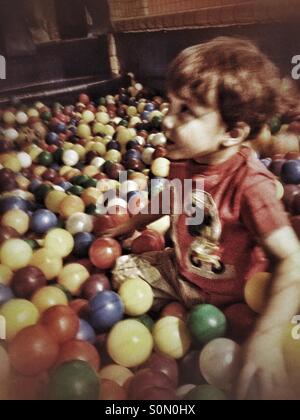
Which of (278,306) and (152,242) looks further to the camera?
(152,242)

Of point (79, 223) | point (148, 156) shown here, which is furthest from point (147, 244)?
point (148, 156)

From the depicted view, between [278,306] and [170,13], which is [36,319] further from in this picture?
[170,13]

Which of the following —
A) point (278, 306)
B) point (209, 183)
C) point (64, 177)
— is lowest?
→ point (64, 177)

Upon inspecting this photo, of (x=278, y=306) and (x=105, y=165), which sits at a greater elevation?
(x=278, y=306)

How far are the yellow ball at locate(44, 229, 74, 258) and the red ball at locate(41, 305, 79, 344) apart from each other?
0.28m

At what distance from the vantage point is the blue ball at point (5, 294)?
0.82 meters

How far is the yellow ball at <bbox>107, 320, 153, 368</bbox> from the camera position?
725mm

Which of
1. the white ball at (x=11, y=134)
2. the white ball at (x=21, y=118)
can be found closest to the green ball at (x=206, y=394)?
the white ball at (x=11, y=134)

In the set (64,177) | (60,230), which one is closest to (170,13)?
(64,177)

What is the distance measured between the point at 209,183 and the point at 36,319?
1.27ft

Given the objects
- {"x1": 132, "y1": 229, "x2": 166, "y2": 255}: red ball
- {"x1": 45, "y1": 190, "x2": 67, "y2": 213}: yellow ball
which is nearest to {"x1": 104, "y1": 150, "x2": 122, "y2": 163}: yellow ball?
{"x1": 45, "y1": 190, "x2": 67, "y2": 213}: yellow ball

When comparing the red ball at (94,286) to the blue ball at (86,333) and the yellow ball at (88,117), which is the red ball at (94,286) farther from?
the yellow ball at (88,117)

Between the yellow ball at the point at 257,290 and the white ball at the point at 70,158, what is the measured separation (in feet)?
3.28
